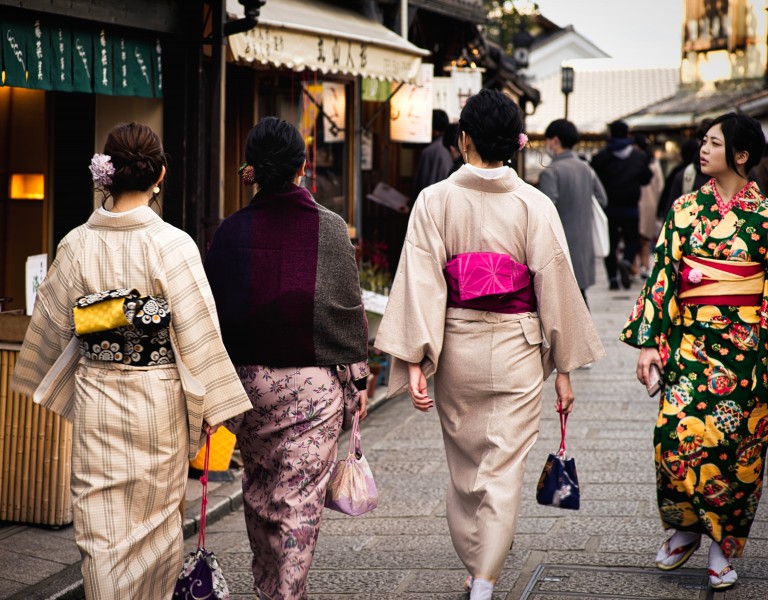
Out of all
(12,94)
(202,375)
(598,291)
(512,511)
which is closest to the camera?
(202,375)

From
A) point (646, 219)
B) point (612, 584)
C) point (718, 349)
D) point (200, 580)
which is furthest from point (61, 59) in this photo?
point (646, 219)

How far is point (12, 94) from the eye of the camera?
8.54 meters

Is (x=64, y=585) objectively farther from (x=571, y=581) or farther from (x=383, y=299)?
(x=383, y=299)

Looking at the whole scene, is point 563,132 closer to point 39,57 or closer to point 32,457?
point 39,57

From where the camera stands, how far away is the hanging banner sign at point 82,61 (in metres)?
6.70

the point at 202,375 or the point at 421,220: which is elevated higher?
the point at 421,220

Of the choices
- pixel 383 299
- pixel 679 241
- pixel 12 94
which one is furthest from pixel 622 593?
pixel 12 94

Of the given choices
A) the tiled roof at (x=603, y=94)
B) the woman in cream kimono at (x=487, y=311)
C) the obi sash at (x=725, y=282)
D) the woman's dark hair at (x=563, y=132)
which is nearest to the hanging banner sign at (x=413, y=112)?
the woman's dark hair at (x=563, y=132)

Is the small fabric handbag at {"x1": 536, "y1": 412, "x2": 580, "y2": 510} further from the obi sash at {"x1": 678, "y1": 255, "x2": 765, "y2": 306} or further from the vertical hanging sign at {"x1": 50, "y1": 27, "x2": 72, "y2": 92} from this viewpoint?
the vertical hanging sign at {"x1": 50, "y1": 27, "x2": 72, "y2": 92}

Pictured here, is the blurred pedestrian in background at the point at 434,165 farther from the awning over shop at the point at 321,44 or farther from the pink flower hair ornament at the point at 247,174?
the pink flower hair ornament at the point at 247,174

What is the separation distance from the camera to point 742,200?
16.9 feet

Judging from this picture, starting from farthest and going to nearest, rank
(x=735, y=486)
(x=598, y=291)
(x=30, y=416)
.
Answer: (x=598, y=291) < (x=30, y=416) < (x=735, y=486)

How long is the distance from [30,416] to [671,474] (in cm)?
338

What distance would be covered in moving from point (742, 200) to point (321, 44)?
444 centimetres
